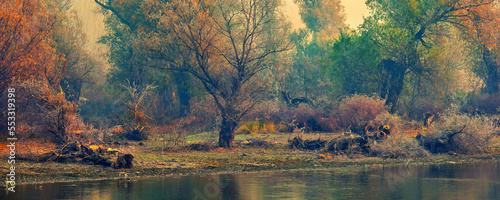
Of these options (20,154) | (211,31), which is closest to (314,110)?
(211,31)

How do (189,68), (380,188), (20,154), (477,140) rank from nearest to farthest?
1. (380,188)
2. (20,154)
3. (477,140)
4. (189,68)

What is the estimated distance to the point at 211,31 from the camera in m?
26.5

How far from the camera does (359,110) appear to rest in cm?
3111

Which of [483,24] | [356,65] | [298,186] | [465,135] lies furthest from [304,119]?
[298,186]

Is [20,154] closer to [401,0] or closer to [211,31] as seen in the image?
[211,31]

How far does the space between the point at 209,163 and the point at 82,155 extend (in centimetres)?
474

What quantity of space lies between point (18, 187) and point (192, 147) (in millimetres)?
10567

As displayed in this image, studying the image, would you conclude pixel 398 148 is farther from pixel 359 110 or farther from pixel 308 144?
pixel 359 110

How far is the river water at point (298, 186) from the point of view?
43.9ft

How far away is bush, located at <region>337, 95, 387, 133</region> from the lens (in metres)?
30.7

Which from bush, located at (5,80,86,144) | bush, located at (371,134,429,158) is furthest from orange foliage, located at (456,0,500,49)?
bush, located at (5,80,86,144)

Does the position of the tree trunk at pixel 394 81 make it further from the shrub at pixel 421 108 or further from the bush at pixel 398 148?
the bush at pixel 398 148

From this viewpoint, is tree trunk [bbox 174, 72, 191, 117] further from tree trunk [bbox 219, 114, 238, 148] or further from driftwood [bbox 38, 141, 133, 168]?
driftwood [bbox 38, 141, 133, 168]

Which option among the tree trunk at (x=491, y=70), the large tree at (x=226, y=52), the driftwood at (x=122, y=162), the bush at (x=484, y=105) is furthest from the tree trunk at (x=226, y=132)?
the tree trunk at (x=491, y=70)
